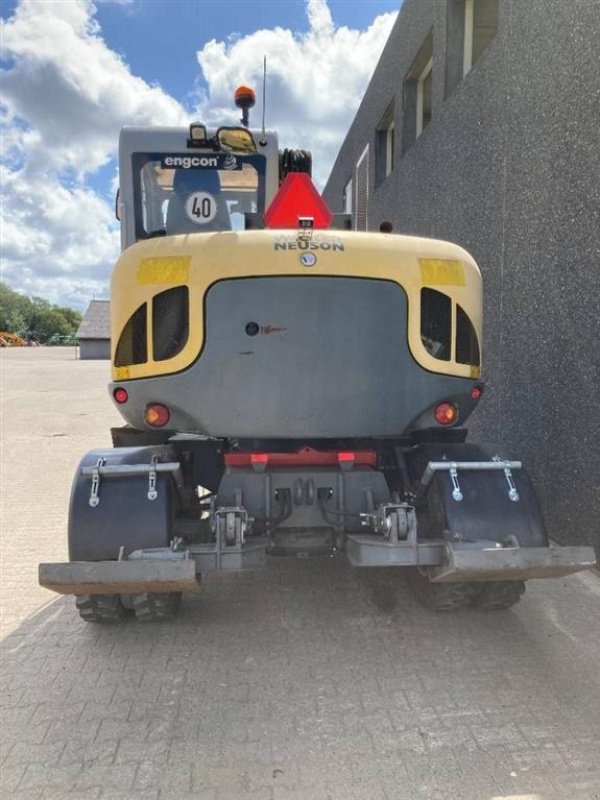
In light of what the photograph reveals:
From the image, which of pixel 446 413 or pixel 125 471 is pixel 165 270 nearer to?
pixel 125 471

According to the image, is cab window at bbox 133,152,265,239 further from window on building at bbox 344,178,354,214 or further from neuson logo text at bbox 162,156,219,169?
window on building at bbox 344,178,354,214

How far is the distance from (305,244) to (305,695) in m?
2.08

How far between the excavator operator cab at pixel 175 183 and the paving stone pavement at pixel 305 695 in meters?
2.48

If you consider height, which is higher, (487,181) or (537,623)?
(487,181)

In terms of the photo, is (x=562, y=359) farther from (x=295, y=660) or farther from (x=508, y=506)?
(x=295, y=660)

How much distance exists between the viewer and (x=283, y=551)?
3.37m

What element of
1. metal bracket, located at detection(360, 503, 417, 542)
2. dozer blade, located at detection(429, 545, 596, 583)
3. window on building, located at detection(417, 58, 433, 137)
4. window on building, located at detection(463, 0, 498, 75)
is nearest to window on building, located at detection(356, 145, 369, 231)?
window on building, located at detection(417, 58, 433, 137)

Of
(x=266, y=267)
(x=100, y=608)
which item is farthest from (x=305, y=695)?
(x=266, y=267)

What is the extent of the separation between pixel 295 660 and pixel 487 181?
4.83 metres

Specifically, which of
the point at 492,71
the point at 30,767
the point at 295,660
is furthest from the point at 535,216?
the point at 30,767

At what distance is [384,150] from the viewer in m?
12.1

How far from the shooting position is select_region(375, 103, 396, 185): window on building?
1170 cm

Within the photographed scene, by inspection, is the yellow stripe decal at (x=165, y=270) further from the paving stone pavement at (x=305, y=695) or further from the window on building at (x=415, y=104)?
the window on building at (x=415, y=104)

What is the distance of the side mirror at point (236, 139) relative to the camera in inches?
157
